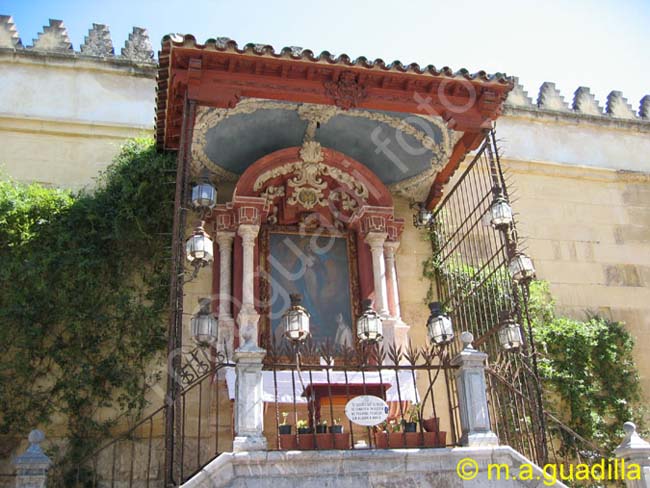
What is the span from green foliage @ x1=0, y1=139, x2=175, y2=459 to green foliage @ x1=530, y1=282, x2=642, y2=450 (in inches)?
191

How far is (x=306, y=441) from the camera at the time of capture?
6.07 meters

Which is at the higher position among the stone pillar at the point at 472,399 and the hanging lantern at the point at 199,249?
the hanging lantern at the point at 199,249

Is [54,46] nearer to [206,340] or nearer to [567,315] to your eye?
[206,340]

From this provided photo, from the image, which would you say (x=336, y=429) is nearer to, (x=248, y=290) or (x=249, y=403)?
(x=249, y=403)

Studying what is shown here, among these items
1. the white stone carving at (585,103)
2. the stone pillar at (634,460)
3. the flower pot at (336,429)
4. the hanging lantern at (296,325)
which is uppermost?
the white stone carving at (585,103)

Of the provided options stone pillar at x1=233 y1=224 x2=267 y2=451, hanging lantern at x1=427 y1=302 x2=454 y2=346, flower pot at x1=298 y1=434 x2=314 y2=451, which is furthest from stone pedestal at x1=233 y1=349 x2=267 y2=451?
hanging lantern at x1=427 y1=302 x2=454 y2=346

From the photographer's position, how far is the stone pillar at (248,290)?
26.9ft

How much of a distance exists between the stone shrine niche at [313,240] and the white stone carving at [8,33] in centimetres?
394

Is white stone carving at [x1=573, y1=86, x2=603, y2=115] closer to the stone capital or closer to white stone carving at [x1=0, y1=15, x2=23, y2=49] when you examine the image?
the stone capital

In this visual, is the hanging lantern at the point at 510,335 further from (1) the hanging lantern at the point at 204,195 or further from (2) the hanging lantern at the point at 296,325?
(1) the hanging lantern at the point at 204,195

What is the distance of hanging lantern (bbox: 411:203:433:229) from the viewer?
389 inches

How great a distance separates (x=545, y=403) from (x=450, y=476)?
3659mm

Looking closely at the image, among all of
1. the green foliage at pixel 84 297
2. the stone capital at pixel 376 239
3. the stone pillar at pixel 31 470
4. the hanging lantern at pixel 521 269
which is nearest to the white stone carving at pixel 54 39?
the green foliage at pixel 84 297

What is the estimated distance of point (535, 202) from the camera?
11.1 metres
